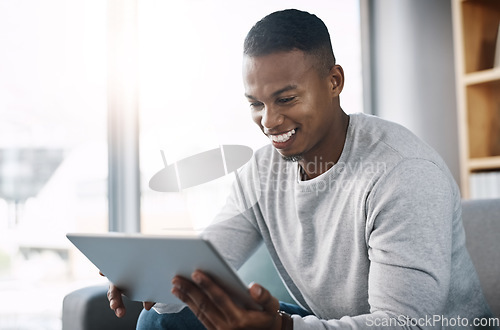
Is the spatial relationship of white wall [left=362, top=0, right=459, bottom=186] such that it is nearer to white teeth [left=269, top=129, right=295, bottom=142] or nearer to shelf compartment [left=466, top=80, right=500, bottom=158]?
shelf compartment [left=466, top=80, right=500, bottom=158]

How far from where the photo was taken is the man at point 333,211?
94 centimetres

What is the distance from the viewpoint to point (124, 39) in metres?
1.97

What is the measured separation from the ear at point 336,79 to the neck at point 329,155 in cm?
5

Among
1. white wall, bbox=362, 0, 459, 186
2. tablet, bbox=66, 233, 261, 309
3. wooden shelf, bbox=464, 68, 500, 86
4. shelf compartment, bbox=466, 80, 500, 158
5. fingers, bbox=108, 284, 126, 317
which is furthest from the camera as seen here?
white wall, bbox=362, 0, 459, 186

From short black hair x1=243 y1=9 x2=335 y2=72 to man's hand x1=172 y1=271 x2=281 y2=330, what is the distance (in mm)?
522

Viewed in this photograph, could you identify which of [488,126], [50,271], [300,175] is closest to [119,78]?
[50,271]

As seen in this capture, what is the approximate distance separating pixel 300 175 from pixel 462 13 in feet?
4.54

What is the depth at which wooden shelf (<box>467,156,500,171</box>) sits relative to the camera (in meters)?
2.16

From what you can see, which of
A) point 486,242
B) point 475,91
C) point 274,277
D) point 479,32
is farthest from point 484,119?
point 274,277

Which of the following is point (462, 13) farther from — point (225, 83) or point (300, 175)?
point (300, 175)

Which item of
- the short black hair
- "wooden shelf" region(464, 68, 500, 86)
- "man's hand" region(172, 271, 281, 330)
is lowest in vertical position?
"man's hand" region(172, 271, 281, 330)

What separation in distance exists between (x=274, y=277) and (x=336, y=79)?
55cm

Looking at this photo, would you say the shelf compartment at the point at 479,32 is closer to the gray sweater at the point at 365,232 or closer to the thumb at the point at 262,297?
the gray sweater at the point at 365,232

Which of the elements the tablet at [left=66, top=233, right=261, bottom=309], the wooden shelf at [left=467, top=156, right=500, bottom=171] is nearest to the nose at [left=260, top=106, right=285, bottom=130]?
the tablet at [left=66, top=233, right=261, bottom=309]
